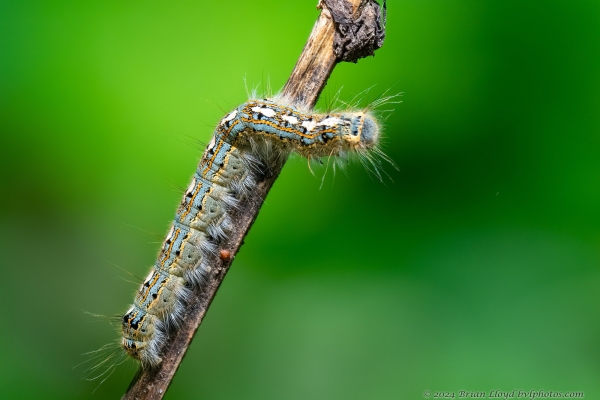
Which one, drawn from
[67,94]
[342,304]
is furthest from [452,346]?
[67,94]

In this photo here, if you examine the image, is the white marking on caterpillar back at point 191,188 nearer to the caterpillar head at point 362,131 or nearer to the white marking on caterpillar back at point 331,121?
the white marking on caterpillar back at point 331,121

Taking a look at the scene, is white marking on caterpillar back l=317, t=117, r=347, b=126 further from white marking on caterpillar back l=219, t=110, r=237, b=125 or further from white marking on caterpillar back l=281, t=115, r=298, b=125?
white marking on caterpillar back l=219, t=110, r=237, b=125

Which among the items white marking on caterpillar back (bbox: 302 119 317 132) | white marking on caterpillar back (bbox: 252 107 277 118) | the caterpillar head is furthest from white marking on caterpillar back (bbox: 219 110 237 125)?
the caterpillar head

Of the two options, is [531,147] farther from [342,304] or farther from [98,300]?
[98,300]

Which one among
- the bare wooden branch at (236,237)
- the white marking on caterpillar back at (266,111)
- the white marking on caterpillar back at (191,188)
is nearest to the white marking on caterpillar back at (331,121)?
the bare wooden branch at (236,237)

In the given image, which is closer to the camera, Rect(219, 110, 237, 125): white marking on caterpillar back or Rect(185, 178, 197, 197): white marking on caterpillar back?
Rect(219, 110, 237, 125): white marking on caterpillar back

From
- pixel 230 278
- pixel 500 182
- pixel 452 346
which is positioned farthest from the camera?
pixel 230 278

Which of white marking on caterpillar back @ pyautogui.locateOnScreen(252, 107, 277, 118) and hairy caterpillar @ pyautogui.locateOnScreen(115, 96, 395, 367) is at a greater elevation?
white marking on caterpillar back @ pyautogui.locateOnScreen(252, 107, 277, 118)
